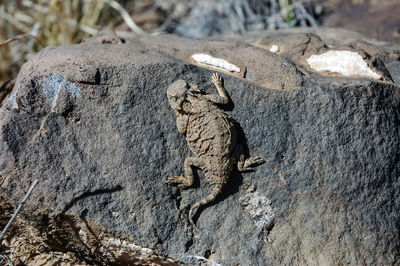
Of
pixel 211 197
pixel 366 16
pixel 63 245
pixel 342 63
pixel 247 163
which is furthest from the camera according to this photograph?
pixel 366 16

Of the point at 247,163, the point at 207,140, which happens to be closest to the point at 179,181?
the point at 207,140

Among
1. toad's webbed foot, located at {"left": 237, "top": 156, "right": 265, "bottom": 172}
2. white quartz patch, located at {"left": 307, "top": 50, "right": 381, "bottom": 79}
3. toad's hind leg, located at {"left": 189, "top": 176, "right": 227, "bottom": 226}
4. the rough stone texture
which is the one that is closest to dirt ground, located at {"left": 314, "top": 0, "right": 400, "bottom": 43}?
white quartz patch, located at {"left": 307, "top": 50, "right": 381, "bottom": 79}

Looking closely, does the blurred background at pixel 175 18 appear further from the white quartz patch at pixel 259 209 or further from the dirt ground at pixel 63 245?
the white quartz patch at pixel 259 209

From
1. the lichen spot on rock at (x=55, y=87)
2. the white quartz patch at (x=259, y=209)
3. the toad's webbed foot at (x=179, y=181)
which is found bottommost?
the white quartz patch at (x=259, y=209)

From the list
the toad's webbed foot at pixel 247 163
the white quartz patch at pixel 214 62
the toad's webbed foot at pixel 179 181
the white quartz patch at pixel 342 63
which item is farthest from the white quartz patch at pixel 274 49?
the toad's webbed foot at pixel 179 181

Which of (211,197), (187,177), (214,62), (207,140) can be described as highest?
(214,62)

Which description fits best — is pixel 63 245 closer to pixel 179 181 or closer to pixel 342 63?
pixel 179 181
